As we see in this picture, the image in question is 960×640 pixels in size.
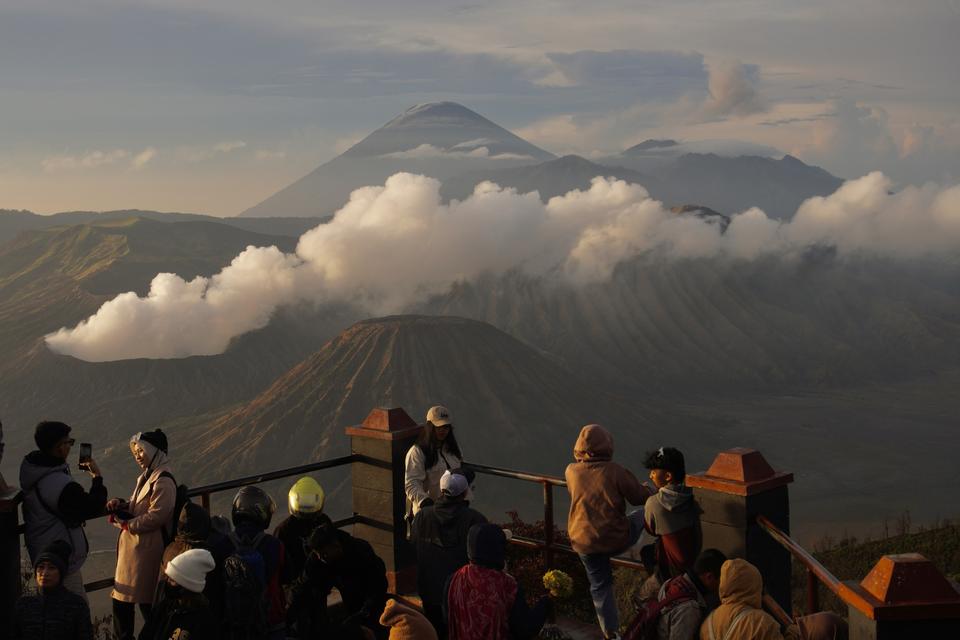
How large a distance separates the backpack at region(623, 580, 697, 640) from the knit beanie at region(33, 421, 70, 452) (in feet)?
13.4

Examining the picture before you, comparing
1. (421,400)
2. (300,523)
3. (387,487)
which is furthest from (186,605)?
(421,400)

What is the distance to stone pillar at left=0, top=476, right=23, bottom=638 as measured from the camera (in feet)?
23.4

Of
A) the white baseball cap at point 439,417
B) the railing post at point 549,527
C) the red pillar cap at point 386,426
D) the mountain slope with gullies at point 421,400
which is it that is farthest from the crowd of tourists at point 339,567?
the mountain slope with gullies at point 421,400

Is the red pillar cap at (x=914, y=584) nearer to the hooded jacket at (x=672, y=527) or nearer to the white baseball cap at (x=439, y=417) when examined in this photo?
the hooded jacket at (x=672, y=527)

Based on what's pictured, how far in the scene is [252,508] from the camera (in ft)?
20.9

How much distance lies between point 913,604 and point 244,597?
377cm

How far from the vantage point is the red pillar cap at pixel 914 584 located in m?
5.19

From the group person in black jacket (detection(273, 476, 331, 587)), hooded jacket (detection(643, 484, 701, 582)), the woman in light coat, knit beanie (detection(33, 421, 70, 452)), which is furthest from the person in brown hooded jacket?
knit beanie (detection(33, 421, 70, 452))

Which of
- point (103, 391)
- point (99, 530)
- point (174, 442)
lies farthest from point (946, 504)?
point (103, 391)

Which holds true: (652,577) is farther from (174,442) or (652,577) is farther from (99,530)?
(174,442)

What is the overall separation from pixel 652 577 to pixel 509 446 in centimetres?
13788

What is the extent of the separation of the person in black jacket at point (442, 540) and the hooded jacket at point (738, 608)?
176cm

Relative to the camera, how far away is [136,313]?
191 m

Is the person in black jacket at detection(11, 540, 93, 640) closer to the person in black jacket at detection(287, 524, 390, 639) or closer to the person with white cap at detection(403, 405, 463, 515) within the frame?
the person in black jacket at detection(287, 524, 390, 639)
